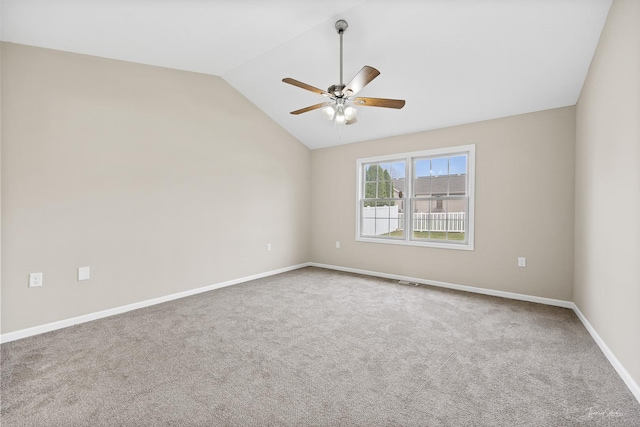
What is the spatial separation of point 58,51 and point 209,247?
2.59m

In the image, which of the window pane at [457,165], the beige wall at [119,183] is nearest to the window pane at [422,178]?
the window pane at [457,165]

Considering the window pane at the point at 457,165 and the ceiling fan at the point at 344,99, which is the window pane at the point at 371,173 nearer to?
the window pane at the point at 457,165

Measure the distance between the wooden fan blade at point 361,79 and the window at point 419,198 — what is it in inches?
88.3

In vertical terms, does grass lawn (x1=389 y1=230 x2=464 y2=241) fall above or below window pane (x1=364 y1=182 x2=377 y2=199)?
below

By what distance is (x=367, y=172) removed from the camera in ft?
16.8

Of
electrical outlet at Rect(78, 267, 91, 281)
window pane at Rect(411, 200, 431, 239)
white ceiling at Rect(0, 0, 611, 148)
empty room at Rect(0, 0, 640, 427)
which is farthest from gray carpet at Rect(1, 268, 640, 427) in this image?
white ceiling at Rect(0, 0, 611, 148)

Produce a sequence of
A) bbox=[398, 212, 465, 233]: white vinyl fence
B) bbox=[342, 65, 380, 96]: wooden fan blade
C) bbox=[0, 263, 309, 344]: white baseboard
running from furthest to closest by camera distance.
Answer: bbox=[398, 212, 465, 233]: white vinyl fence → bbox=[0, 263, 309, 344]: white baseboard → bbox=[342, 65, 380, 96]: wooden fan blade

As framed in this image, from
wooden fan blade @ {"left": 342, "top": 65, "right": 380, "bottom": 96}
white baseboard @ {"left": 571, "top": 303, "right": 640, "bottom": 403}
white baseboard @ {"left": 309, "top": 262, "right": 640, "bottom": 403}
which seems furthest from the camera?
wooden fan blade @ {"left": 342, "top": 65, "right": 380, "bottom": 96}

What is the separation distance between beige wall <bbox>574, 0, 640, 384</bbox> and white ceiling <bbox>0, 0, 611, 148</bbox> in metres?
0.38

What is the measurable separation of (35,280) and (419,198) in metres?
4.71

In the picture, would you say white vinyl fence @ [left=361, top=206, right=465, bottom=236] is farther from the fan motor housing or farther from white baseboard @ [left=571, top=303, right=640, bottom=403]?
the fan motor housing

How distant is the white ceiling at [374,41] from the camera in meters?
2.36

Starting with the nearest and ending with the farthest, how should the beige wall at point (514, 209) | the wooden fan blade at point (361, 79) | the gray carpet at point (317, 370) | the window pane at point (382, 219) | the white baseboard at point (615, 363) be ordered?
the gray carpet at point (317, 370)
the white baseboard at point (615, 363)
the wooden fan blade at point (361, 79)
the beige wall at point (514, 209)
the window pane at point (382, 219)

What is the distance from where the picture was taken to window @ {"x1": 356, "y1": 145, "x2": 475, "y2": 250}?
409 cm
